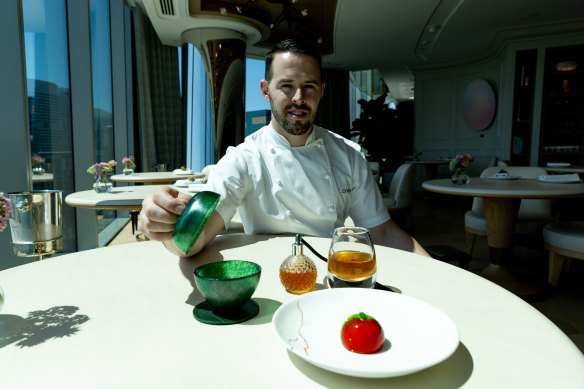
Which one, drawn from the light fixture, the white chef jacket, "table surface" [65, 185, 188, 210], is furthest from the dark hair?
the light fixture

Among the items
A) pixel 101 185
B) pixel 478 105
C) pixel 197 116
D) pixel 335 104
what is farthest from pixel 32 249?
pixel 335 104

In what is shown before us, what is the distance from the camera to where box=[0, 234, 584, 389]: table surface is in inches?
17.5

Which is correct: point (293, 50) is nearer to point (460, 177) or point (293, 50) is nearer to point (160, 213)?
point (160, 213)

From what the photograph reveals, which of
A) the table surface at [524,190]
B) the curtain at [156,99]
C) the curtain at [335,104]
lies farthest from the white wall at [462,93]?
the curtain at [156,99]

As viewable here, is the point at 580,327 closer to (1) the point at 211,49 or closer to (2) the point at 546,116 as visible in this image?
(2) the point at 546,116

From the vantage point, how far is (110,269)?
2.78 feet

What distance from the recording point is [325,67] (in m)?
8.65

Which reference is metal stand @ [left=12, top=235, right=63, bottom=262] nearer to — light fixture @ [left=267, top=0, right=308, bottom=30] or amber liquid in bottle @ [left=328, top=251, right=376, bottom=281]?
amber liquid in bottle @ [left=328, top=251, right=376, bottom=281]

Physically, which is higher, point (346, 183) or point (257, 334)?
point (346, 183)

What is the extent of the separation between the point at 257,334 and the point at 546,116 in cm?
716

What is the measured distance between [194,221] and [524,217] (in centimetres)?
317

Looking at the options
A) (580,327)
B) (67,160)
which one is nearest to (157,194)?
(580,327)

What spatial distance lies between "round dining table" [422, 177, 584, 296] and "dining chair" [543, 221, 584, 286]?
26 centimetres

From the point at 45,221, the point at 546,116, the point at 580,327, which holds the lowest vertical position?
the point at 580,327
